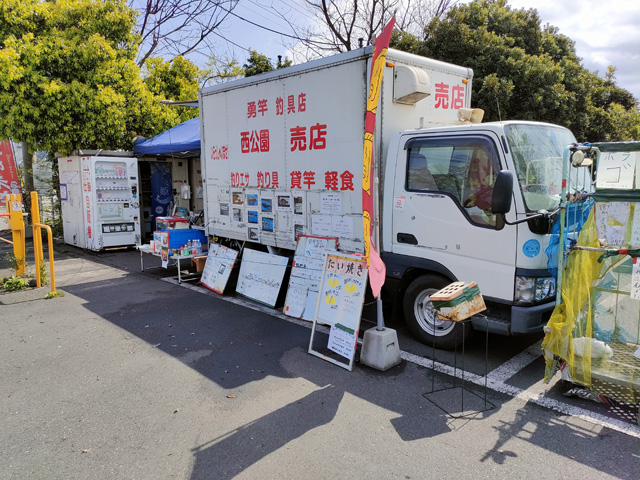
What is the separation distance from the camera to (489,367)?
458 cm

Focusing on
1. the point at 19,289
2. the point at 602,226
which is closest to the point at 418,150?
the point at 602,226

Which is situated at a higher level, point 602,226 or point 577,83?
point 577,83

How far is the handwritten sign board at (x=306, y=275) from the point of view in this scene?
5.89m

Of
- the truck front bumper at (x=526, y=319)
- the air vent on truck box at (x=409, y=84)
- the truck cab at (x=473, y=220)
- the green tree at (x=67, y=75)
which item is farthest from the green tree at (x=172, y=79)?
the truck front bumper at (x=526, y=319)

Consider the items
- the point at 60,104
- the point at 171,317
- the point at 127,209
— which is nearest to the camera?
the point at 171,317

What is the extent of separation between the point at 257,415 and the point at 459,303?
6.36ft

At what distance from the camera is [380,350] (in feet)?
14.6

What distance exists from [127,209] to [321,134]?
291 inches

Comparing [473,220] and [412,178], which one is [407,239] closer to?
[412,178]

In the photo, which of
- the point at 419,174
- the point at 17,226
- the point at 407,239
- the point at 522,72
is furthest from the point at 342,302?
the point at 522,72

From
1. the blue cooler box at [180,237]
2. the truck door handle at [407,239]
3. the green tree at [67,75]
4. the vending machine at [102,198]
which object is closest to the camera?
the truck door handle at [407,239]

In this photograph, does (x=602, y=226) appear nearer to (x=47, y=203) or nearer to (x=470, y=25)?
(x=470, y=25)

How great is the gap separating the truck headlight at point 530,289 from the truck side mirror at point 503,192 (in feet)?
2.53

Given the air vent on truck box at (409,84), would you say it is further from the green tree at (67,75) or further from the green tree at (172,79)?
the green tree at (172,79)
